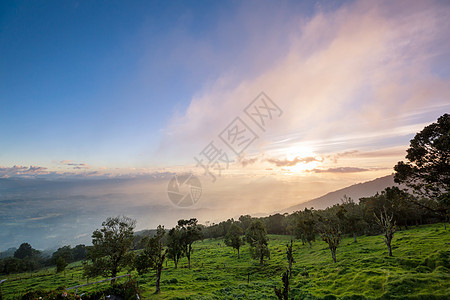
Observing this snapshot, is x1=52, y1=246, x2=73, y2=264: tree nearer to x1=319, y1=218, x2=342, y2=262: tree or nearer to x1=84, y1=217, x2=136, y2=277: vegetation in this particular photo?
x1=84, y1=217, x2=136, y2=277: vegetation

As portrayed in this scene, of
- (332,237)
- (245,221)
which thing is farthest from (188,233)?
(245,221)

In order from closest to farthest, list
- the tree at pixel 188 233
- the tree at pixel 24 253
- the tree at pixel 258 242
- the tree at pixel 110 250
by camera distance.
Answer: the tree at pixel 110 250 → the tree at pixel 258 242 → the tree at pixel 188 233 → the tree at pixel 24 253

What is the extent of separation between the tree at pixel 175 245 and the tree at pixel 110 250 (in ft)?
49.7

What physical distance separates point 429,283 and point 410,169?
14.2 meters

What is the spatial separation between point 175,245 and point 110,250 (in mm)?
19056

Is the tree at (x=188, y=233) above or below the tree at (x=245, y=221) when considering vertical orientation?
above

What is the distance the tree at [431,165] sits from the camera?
23.2 metres

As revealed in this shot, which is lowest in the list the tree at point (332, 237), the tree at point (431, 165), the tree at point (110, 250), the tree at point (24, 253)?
the tree at point (24, 253)

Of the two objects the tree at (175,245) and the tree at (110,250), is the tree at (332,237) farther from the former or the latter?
the tree at (110,250)

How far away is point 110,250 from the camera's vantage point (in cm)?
3981

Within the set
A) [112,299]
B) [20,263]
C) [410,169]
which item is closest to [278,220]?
[410,169]

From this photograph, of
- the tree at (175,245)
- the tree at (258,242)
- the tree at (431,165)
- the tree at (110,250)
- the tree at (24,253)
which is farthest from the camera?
the tree at (24,253)

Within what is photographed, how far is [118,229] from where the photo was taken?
41.9m

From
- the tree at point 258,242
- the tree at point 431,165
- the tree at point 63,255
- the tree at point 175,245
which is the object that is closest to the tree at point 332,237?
the tree at point 258,242
